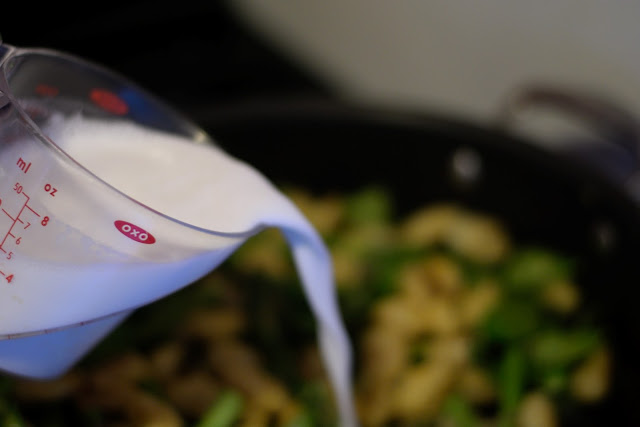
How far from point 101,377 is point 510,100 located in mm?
794

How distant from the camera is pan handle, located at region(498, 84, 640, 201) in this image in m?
0.99

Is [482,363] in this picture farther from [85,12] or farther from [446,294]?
[85,12]

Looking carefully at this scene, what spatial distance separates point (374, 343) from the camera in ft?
3.02

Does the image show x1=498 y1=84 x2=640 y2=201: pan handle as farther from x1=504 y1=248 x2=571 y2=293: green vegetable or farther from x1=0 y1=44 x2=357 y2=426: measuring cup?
x1=0 y1=44 x2=357 y2=426: measuring cup

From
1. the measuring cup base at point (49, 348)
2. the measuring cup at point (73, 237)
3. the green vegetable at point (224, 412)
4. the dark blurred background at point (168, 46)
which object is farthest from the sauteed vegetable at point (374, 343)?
the dark blurred background at point (168, 46)

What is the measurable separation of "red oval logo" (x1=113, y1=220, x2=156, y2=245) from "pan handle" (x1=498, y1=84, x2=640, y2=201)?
666 millimetres

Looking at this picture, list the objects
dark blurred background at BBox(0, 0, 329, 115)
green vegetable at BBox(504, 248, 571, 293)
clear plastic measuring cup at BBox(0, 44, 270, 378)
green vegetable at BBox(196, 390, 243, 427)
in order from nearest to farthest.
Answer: clear plastic measuring cup at BBox(0, 44, 270, 378), green vegetable at BBox(196, 390, 243, 427), green vegetable at BBox(504, 248, 571, 293), dark blurred background at BBox(0, 0, 329, 115)

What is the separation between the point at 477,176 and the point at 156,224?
0.65 meters

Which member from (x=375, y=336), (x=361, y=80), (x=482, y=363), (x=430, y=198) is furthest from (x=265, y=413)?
(x=361, y=80)

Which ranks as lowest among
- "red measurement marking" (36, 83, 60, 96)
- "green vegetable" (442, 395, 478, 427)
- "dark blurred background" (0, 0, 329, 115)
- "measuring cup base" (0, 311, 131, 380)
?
"green vegetable" (442, 395, 478, 427)

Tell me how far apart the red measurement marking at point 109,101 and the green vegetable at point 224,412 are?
0.33m

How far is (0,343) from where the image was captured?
54 centimetres

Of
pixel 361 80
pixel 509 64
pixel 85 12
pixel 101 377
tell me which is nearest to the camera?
pixel 101 377

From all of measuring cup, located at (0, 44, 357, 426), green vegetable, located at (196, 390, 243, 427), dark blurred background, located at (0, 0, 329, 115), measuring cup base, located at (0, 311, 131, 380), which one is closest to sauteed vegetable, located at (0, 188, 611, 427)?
green vegetable, located at (196, 390, 243, 427)
